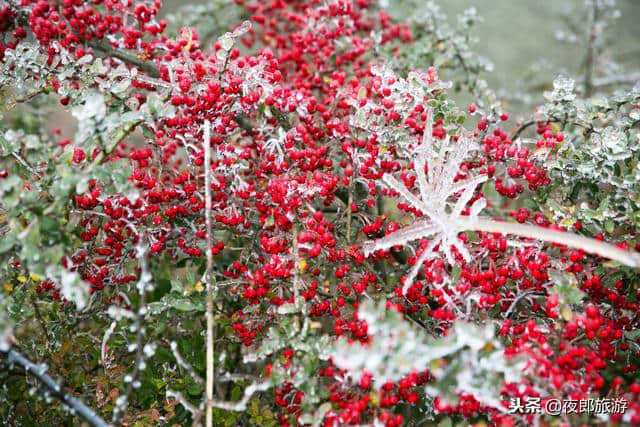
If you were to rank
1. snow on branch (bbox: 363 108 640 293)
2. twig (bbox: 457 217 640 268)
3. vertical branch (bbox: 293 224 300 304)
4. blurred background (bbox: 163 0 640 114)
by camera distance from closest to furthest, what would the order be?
twig (bbox: 457 217 640 268) < snow on branch (bbox: 363 108 640 293) < vertical branch (bbox: 293 224 300 304) < blurred background (bbox: 163 0 640 114)

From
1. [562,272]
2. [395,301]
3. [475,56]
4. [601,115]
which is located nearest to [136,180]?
[395,301]

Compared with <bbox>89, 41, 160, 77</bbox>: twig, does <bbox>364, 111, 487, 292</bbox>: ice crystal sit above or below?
below

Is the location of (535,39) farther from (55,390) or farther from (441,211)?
(55,390)

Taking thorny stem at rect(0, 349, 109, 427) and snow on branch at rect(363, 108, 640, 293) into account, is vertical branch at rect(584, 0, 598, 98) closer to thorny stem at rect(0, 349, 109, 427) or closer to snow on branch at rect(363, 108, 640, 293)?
snow on branch at rect(363, 108, 640, 293)

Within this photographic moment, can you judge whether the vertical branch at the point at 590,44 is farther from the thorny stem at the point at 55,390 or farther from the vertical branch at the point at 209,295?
the thorny stem at the point at 55,390

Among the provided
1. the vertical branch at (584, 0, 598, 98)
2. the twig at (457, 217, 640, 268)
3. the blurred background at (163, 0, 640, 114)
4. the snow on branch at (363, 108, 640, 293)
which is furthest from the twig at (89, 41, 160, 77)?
the vertical branch at (584, 0, 598, 98)

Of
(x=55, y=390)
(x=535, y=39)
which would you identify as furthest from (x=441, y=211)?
(x=535, y=39)

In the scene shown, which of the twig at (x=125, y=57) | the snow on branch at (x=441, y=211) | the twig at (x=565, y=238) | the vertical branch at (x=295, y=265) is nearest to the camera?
the twig at (x=565, y=238)

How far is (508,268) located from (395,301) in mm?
319

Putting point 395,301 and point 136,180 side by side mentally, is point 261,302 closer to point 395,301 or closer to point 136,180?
point 395,301

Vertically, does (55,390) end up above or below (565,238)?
below

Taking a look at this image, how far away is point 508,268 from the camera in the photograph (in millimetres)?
1390

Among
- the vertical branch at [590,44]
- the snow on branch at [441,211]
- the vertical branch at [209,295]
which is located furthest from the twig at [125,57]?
the vertical branch at [590,44]

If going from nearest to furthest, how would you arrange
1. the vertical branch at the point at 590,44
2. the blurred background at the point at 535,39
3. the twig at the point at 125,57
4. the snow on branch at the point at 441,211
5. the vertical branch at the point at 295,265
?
the snow on branch at the point at 441,211 < the vertical branch at the point at 295,265 < the twig at the point at 125,57 < the vertical branch at the point at 590,44 < the blurred background at the point at 535,39
